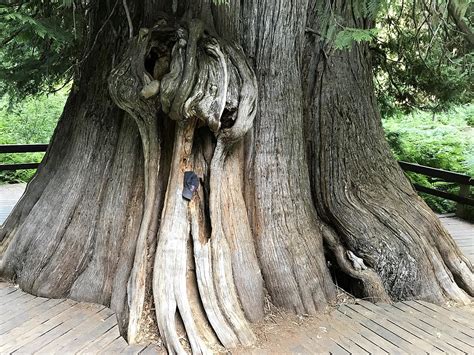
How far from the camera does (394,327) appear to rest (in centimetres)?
337

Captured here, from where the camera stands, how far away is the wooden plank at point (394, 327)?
309cm

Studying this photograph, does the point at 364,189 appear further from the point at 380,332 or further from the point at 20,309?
the point at 20,309

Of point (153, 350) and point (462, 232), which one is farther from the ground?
point (462, 232)

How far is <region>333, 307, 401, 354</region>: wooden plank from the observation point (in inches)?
120

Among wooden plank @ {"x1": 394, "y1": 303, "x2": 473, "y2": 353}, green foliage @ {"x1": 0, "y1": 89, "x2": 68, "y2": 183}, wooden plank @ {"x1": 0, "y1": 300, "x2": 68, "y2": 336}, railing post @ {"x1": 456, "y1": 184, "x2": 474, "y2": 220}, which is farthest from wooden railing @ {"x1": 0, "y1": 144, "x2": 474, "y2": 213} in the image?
wooden plank @ {"x1": 0, "y1": 300, "x2": 68, "y2": 336}

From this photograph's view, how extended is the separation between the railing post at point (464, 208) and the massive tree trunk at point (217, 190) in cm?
352

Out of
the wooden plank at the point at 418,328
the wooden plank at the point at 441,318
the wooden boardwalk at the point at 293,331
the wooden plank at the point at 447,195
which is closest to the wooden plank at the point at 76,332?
the wooden boardwalk at the point at 293,331

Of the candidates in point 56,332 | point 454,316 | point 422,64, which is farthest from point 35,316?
point 422,64

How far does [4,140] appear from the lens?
481 inches

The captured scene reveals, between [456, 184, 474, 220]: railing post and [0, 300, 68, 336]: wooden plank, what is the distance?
21.9 ft

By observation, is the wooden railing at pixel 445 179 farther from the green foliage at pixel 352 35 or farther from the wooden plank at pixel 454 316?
the green foliage at pixel 352 35

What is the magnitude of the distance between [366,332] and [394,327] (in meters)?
0.28

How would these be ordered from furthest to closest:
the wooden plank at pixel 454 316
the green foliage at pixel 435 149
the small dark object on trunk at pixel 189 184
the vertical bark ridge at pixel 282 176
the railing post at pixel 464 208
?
the green foliage at pixel 435 149
the railing post at pixel 464 208
the vertical bark ridge at pixel 282 176
the wooden plank at pixel 454 316
the small dark object on trunk at pixel 189 184

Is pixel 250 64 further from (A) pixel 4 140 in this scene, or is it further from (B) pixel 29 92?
(A) pixel 4 140
